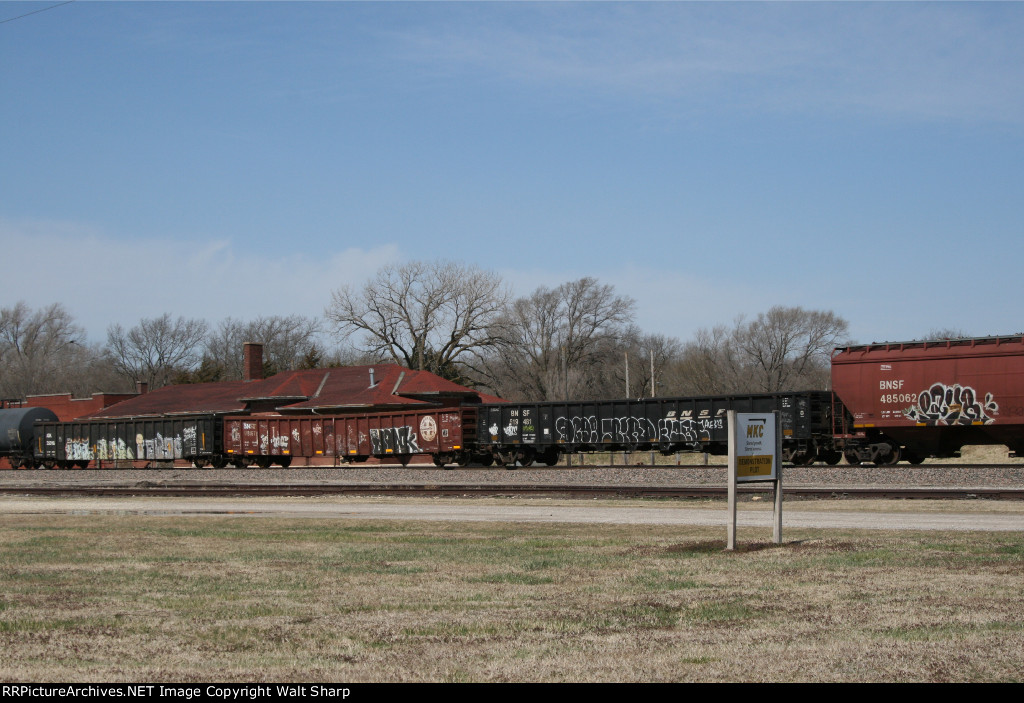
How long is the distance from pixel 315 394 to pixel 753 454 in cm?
4990

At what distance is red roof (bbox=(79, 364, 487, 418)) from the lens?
5556 cm

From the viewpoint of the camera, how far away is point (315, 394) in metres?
60.1

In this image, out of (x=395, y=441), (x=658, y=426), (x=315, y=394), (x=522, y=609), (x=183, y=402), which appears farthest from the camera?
(x=183, y=402)

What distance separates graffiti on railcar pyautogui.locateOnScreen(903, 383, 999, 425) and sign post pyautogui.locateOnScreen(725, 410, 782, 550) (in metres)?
18.8

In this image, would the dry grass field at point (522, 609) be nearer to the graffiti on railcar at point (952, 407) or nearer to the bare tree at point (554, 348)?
the graffiti on railcar at point (952, 407)

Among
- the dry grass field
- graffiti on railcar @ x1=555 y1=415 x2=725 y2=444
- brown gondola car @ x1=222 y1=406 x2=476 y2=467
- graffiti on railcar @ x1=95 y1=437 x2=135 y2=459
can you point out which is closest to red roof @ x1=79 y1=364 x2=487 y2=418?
brown gondola car @ x1=222 y1=406 x2=476 y2=467

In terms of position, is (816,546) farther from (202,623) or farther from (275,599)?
(202,623)

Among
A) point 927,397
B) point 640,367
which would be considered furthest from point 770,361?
point 927,397

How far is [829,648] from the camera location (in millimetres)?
6395

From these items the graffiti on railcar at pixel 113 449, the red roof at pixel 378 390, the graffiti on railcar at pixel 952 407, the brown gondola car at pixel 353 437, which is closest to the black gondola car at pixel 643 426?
the brown gondola car at pixel 353 437

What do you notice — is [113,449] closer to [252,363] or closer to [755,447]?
[252,363]

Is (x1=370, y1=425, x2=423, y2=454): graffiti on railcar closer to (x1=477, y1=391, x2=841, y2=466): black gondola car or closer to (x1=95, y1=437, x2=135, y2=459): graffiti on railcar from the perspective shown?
(x1=477, y1=391, x2=841, y2=466): black gondola car

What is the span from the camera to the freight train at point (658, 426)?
29.1 meters

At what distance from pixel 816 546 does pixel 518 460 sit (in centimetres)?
2776
